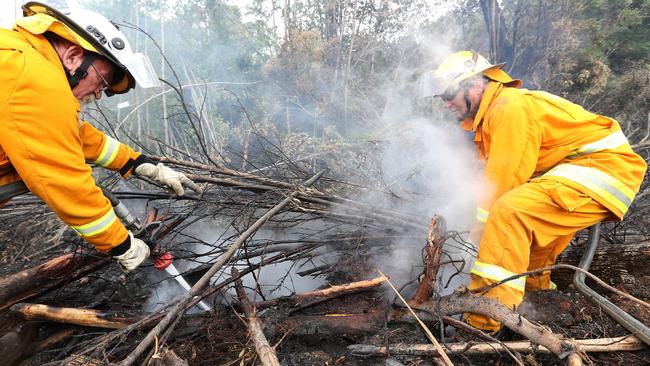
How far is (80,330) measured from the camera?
2506 mm

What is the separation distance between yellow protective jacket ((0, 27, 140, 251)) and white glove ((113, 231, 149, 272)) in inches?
5.7

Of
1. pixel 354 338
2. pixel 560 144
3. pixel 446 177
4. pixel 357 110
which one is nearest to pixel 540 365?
pixel 354 338

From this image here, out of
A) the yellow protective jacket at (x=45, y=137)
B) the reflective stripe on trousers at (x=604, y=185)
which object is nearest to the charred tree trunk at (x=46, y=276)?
the yellow protective jacket at (x=45, y=137)

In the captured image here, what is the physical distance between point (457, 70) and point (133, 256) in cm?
289

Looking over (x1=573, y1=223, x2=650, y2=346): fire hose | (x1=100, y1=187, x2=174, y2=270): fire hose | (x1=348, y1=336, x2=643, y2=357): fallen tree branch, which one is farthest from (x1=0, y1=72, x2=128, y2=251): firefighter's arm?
(x1=573, y1=223, x2=650, y2=346): fire hose

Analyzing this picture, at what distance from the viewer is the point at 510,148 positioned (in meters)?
2.40

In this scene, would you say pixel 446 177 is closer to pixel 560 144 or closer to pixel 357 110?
pixel 560 144

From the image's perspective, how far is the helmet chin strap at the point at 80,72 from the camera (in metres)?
1.98

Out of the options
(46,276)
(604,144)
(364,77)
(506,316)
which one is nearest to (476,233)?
(506,316)

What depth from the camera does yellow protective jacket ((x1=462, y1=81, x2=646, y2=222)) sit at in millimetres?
2344

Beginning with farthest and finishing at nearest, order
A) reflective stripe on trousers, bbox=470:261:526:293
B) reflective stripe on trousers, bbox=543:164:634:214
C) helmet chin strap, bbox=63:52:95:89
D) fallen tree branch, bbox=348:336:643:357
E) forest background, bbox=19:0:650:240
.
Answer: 1. forest background, bbox=19:0:650:240
2. reflective stripe on trousers, bbox=543:164:634:214
3. reflective stripe on trousers, bbox=470:261:526:293
4. helmet chin strap, bbox=63:52:95:89
5. fallen tree branch, bbox=348:336:643:357

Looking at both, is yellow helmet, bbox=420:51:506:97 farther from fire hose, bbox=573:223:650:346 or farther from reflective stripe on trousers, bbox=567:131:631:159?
fire hose, bbox=573:223:650:346

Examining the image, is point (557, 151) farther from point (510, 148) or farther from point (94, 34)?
point (94, 34)

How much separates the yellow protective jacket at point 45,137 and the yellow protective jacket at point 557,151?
106 inches
